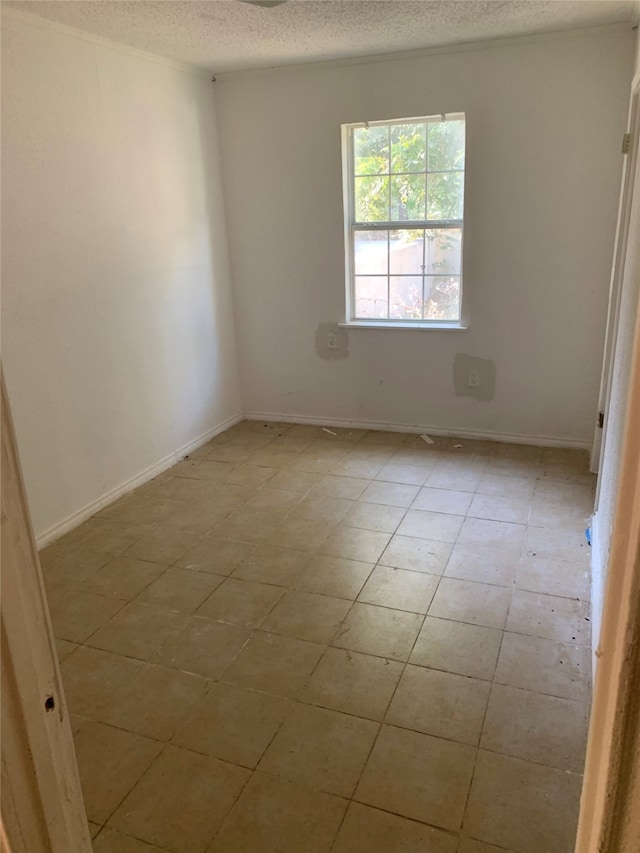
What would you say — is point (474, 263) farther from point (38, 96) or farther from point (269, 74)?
point (38, 96)

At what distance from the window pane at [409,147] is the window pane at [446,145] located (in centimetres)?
5

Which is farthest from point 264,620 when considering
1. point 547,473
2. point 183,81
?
point 183,81

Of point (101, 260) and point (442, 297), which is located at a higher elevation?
point (101, 260)

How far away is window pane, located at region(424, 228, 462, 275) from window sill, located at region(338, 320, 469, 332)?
1.10ft

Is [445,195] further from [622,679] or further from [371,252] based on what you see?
[622,679]

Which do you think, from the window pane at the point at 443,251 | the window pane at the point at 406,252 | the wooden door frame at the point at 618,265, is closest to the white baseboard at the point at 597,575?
the wooden door frame at the point at 618,265

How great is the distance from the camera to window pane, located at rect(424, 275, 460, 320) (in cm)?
410

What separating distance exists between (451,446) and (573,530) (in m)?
1.26

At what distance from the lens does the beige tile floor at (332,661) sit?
1669 mm

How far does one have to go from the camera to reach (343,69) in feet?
12.7

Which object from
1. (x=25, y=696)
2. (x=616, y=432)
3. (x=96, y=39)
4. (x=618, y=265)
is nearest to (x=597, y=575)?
(x=616, y=432)

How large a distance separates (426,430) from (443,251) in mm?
1208

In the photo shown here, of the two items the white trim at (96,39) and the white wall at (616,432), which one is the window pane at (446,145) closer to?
the white trim at (96,39)

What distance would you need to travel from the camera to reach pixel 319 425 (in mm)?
4672
